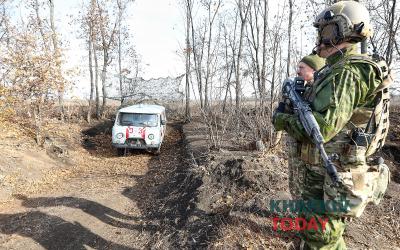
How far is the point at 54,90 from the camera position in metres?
13.3

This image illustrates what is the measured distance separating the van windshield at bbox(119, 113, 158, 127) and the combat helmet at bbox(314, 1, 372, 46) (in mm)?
11685

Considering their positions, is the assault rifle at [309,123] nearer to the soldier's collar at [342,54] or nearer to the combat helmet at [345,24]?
the soldier's collar at [342,54]

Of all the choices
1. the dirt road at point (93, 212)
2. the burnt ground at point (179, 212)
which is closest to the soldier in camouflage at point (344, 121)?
the burnt ground at point (179, 212)

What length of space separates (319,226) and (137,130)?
11.5 m

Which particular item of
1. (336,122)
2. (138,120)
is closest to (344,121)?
(336,122)

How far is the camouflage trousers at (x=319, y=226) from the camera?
8.11 ft

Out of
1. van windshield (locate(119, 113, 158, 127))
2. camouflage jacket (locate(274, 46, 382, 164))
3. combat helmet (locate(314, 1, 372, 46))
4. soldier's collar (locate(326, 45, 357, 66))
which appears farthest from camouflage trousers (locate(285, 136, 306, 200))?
van windshield (locate(119, 113, 158, 127))

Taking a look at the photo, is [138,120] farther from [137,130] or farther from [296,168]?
[296,168]

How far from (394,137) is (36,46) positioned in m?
12.2

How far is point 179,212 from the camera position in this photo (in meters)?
6.29

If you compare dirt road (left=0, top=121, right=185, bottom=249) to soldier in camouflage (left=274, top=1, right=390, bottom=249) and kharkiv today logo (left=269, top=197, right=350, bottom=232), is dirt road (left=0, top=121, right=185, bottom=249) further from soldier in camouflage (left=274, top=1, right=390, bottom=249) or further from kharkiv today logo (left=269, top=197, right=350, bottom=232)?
soldier in camouflage (left=274, top=1, right=390, bottom=249)

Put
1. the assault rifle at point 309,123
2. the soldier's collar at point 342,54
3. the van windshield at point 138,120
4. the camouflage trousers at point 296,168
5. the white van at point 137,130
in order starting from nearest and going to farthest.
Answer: the assault rifle at point 309,123
the soldier's collar at point 342,54
the camouflage trousers at point 296,168
the white van at point 137,130
the van windshield at point 138,120

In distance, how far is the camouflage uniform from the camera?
7.41ft

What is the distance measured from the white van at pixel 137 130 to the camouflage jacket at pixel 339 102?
36.7ft
